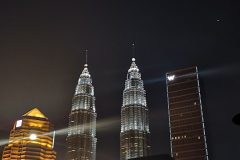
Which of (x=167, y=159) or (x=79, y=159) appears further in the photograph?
(x=79, y=159)

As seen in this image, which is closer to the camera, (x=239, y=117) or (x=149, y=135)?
(x=239, y=117)

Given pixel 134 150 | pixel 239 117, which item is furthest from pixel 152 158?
pixel 134 150

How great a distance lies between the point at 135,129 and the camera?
194625 mm

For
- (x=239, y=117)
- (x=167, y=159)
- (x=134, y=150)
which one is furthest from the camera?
(x=134, y=150)

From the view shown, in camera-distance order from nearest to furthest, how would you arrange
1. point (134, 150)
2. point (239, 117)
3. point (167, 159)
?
point (239, 117), point (167, 159), point (134, 150)

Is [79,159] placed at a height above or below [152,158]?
above

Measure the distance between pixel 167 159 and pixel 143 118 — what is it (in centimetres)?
16178

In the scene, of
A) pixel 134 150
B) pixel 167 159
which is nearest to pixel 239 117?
pixel 167 159

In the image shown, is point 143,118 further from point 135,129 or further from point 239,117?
point 239,117

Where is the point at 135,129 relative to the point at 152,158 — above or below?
above

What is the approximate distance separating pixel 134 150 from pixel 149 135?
12.3m

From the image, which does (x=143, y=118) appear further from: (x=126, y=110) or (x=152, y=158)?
(x=152, y=158)

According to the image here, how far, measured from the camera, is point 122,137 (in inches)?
7707

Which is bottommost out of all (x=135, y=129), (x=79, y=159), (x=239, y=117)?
(x=239, y=117)
